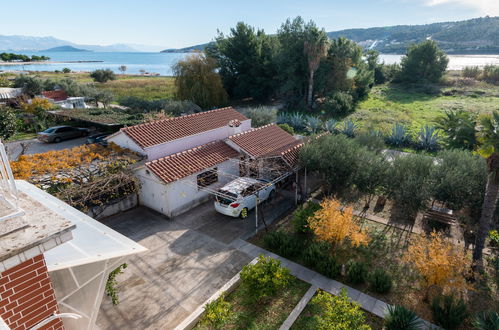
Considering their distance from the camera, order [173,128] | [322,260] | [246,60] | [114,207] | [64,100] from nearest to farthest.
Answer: [322,260] < [114,207] < [173,128] < [64,100] < [246,60]

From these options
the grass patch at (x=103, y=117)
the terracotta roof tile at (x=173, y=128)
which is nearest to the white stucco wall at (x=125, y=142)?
the terracotta roof tile at (x=173, y=128)

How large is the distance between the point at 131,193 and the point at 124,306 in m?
7.69

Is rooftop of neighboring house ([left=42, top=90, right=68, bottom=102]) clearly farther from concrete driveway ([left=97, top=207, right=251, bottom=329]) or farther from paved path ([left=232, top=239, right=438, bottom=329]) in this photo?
paved path ([left=232, top=239, right=438, bottom=329])

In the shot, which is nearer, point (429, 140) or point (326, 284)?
point (326, 284)

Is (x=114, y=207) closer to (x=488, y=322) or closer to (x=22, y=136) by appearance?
(x=488, y=322)

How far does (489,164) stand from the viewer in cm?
1028

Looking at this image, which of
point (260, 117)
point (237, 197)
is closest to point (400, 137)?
point (260, 117)

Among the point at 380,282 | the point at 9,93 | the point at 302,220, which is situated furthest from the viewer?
the point at 9,93

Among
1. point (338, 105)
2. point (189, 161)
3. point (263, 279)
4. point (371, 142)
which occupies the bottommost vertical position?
point (263, 279)

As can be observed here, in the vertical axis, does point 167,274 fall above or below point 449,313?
below

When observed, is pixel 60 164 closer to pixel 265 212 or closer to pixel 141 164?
pixel 141 164

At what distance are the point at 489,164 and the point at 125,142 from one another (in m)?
18.6

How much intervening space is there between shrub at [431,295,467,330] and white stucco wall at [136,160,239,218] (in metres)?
12.0

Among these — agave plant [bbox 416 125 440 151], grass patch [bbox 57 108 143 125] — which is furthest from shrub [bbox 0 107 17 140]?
agave plant [bbox 416 125 440 151]
